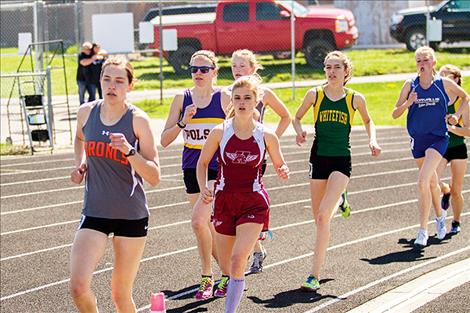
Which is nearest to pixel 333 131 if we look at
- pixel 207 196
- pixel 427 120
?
pixel 427 120

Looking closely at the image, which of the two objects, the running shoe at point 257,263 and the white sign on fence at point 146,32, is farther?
the white sign on fence at point 146,32

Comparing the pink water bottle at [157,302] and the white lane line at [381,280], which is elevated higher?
the pink water bottle at [157,302]

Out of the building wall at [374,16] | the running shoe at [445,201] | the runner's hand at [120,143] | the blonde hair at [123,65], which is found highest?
the building wall at [374,16]

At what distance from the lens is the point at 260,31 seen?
3278 cm

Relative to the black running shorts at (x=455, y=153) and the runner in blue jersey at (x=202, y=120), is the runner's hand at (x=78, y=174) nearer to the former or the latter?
the runner in blue jersey at (x=202, y=120)

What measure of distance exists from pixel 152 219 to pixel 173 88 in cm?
1679

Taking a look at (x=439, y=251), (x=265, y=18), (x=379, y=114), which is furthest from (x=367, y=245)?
(x=265, y=18)

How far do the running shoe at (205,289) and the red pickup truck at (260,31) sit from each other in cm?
2317

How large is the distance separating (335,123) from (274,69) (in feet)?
74.9

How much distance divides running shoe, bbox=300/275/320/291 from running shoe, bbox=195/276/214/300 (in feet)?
2.63

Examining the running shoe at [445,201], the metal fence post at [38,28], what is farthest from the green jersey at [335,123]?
the metal fence post at [38,28]

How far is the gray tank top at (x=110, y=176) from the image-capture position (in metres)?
7.25

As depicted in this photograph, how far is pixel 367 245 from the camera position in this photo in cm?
1181

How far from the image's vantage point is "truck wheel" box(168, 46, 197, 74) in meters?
32.3
